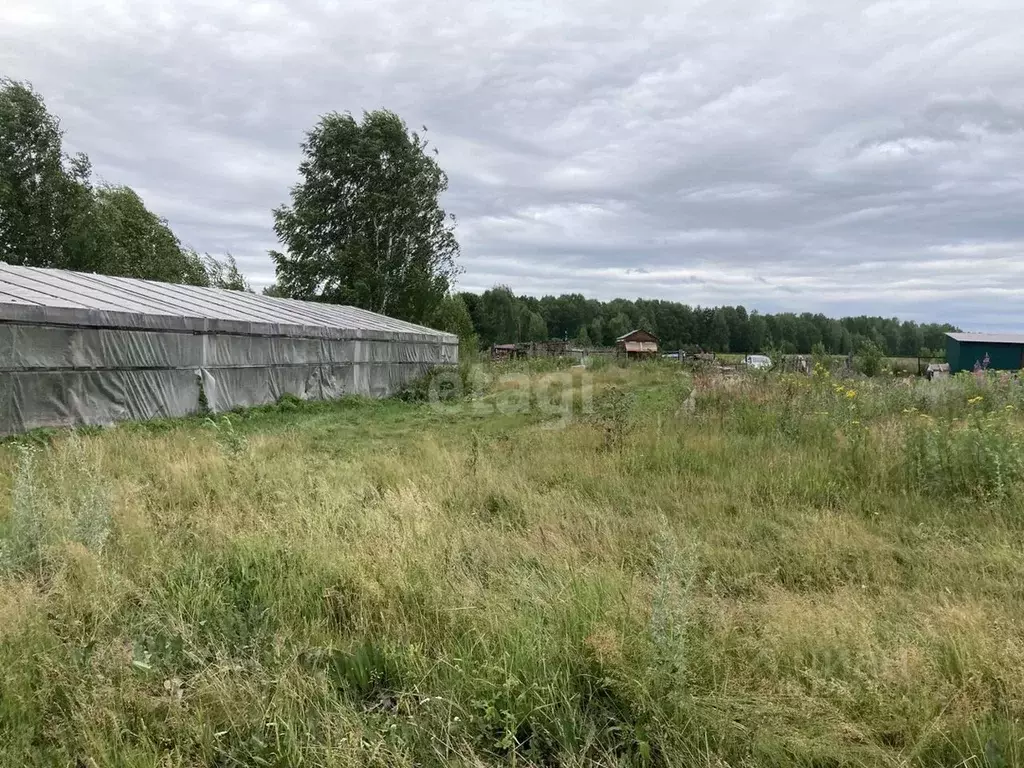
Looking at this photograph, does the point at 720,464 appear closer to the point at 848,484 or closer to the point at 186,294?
the point at 848,484

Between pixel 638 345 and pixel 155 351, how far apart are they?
3759cm

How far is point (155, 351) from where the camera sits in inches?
479

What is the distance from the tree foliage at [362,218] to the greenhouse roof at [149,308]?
9873mm

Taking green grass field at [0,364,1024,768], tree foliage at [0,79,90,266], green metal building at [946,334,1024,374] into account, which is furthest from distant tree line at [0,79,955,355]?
green grass field at [0,364,1024,768]

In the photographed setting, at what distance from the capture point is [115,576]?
129 inches

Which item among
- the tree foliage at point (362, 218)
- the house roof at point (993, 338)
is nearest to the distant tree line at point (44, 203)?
the tree foliage at point (362, 218)

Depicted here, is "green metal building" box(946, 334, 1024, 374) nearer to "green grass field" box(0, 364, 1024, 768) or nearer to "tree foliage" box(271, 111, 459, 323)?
"tree foliage" box(271, 111, 459, 323)

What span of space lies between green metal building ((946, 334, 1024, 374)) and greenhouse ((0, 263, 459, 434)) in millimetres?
28687

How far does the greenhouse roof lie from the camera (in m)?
10.2

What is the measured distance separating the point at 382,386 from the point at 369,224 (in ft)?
43.3

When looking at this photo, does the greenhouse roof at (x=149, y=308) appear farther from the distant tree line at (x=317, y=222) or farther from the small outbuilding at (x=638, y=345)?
the small outbuilding at (x=638, y=345)

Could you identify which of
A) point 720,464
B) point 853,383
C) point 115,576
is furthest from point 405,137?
point 115,576

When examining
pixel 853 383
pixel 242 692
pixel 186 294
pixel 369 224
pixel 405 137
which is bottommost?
pixel 242 692

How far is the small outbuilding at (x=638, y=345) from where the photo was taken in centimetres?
4047
